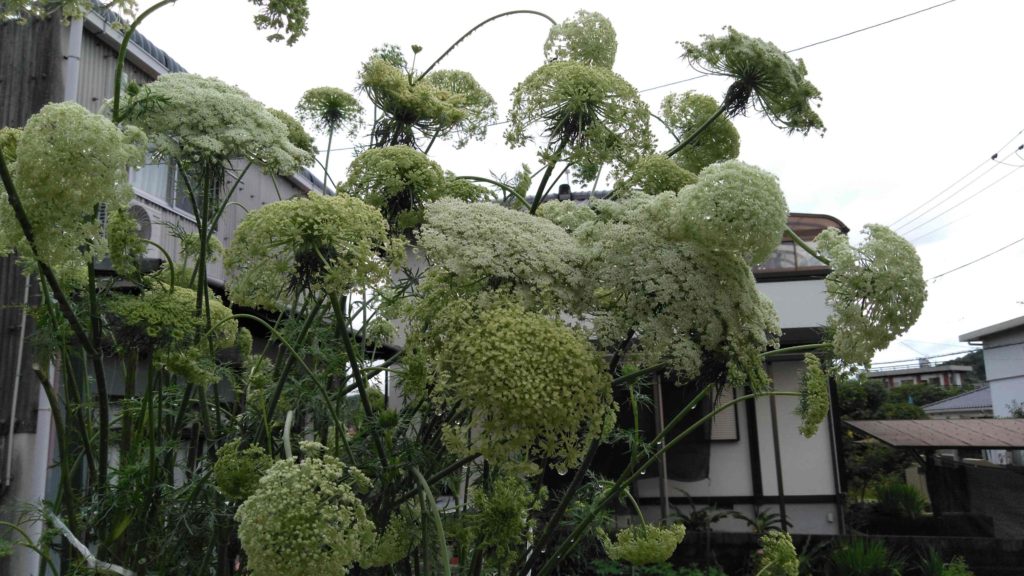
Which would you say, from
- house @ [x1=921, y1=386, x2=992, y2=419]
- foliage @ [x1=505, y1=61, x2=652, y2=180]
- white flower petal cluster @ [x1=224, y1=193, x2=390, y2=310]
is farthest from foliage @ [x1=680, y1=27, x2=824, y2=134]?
house @ [x1=921, y1=386, x2=992, y2=419]

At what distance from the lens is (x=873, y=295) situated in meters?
1.89

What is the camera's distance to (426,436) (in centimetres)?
214

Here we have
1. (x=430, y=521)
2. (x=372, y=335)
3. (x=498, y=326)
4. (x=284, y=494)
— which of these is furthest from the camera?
(x=372, y=335)

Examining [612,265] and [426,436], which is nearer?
[612,265]

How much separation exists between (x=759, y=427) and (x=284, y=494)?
9234 millimetres

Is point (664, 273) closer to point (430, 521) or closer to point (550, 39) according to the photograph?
point (430, 521)

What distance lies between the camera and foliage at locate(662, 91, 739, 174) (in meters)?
2.61

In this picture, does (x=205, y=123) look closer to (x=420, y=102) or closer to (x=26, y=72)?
(x=420, y=102)

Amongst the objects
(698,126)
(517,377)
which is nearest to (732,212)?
(517,377)

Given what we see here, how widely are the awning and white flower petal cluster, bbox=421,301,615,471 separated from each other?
10145 mm

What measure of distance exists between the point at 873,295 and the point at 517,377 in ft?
3.48

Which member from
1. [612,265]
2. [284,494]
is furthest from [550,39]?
[284,494]

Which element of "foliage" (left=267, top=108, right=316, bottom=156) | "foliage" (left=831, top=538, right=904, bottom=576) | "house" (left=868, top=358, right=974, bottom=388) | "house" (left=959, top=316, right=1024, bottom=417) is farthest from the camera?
"house" (left=868, top=358, right=974, bottom=388)

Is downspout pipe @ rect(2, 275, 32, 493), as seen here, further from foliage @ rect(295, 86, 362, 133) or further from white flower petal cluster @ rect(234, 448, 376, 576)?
white flower petal cluster @ rect(234, 448, 376, 576)
